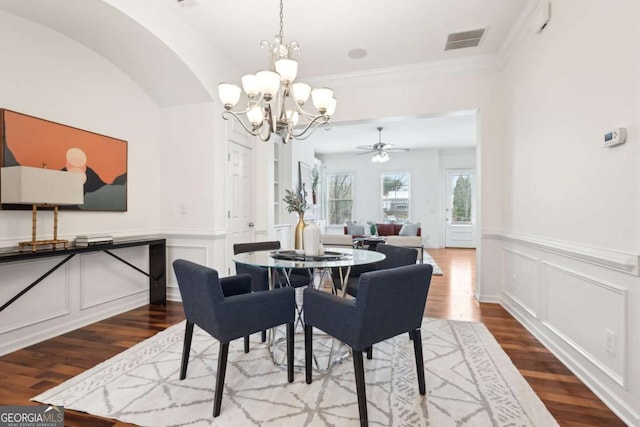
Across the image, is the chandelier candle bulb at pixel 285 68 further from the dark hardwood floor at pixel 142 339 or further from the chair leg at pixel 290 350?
the dark hardwood floor at pixel 142 339

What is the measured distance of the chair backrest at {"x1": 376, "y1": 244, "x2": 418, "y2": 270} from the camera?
2631mm

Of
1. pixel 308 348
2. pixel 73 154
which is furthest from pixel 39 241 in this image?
pixel 308 348

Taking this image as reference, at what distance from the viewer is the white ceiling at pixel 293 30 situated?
2.81 m

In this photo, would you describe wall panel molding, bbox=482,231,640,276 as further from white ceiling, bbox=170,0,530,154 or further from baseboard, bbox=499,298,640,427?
white ceiling, bbox=170,0,530,154

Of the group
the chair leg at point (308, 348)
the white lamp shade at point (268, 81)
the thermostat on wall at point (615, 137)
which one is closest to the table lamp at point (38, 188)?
the white lamp shade at point (268, 81)

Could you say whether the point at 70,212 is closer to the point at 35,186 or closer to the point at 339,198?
the point at 35,186

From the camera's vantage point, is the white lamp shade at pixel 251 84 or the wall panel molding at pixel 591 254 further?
the white lamp shade at pixel 251 84

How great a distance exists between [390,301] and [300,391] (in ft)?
2.71

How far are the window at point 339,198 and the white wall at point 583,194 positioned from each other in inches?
273

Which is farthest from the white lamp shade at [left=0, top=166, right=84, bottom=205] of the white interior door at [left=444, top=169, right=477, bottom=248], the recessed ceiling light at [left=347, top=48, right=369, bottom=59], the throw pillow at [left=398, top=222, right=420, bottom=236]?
the white interior door at [left=444, top=169, right=477, bottom=248]

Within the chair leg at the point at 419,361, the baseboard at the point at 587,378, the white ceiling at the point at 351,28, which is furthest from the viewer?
the white ceiling at the point at 351,28

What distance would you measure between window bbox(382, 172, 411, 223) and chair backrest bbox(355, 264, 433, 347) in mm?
7964

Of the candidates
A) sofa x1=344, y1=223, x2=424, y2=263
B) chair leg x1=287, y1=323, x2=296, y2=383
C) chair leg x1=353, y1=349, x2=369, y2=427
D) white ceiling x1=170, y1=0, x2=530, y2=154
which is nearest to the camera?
chair leg x1=353, y1=349, x2=369, y2=427

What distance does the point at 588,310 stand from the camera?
2.06 m
